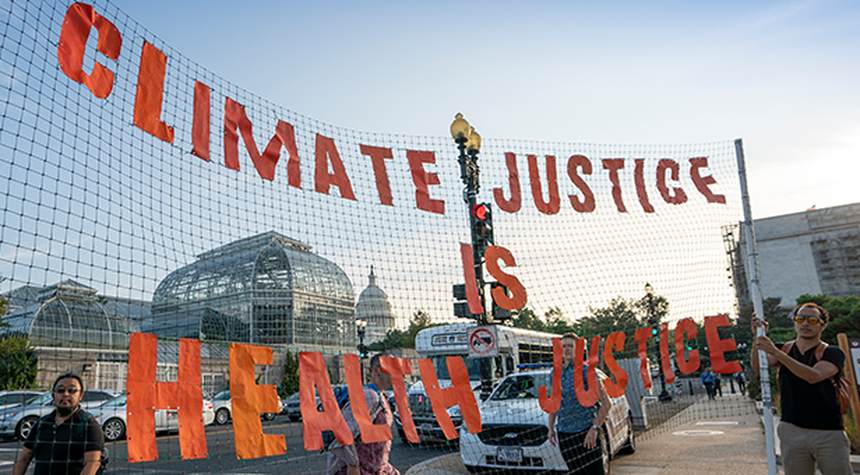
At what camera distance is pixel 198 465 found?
972 centimetres

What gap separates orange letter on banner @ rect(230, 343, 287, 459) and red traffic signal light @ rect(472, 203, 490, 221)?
471 cm

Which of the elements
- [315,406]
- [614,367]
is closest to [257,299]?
[614,367]

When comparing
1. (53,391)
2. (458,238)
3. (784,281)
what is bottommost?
(53,391)

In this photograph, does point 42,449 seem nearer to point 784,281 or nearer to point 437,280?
point 437,280

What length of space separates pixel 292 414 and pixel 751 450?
1499cm

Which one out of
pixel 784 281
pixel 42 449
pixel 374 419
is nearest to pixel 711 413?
pixel 374 419

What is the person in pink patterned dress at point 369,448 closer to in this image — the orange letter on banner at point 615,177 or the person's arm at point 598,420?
the person's arm at point 598,420

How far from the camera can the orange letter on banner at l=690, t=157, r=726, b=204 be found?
7.37 m

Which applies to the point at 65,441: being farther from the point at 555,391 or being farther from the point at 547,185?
the point at 547,185

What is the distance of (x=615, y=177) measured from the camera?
719cm

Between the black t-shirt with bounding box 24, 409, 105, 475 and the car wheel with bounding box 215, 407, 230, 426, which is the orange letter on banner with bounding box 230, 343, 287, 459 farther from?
the car wheel with bounding box 215, 407, 230, 426

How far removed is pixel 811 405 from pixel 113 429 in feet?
47.7

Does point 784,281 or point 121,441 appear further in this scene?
point 784,281

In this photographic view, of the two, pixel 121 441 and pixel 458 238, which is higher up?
pixel 458 238
